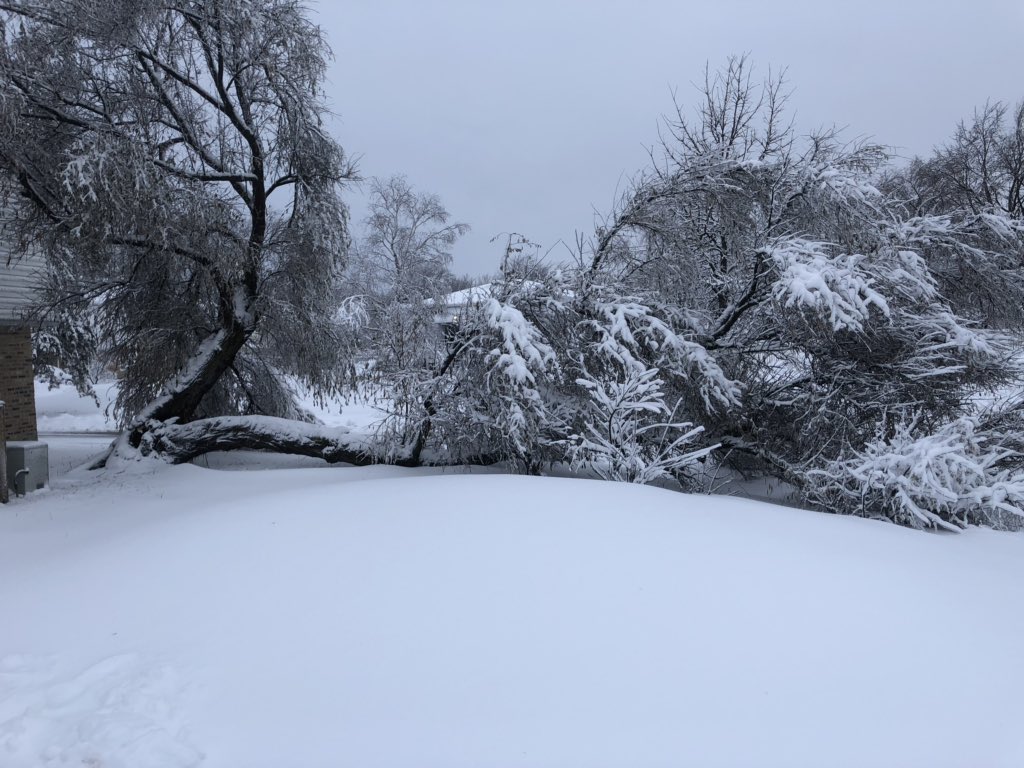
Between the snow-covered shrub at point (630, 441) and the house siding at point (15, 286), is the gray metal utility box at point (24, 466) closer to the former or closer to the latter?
the house siding at point (15, 286)

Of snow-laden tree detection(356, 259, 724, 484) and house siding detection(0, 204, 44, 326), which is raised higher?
house siding detection(0, 204, 44, 326)

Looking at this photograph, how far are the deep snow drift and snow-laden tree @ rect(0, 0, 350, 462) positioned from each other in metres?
5.09

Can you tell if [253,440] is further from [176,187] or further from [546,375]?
[546,375]

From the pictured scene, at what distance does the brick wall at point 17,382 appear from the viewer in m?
11.3

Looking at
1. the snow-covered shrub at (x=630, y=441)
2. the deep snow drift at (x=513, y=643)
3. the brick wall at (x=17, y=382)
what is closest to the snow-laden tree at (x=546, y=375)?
the snow-covered shrub at (x=630, y=441)

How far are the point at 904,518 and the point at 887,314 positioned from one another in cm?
239

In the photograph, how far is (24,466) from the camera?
779 centimetres

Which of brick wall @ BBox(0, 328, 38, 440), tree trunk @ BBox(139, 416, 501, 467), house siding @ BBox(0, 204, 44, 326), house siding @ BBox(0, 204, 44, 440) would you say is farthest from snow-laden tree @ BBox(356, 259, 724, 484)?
brick wall @ BBox(0, 328, 38, 440)

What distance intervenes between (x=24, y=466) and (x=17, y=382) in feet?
16.2

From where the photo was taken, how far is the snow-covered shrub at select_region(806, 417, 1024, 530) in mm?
5641

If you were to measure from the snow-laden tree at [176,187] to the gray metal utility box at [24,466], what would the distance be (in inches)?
77.3

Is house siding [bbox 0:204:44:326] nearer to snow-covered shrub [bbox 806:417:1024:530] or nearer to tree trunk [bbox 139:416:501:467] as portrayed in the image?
tree trunk [bbox 139:416:501:467]

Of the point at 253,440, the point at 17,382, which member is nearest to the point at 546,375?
the point at 253,440

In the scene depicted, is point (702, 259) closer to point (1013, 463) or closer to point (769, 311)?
point (769, 311)
